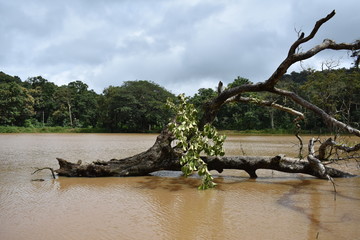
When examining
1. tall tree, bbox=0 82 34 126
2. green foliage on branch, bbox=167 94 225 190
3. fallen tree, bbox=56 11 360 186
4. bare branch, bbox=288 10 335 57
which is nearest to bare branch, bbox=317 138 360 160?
fallen tree, bbox=56 11 360 186

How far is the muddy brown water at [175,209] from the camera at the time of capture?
3855mm

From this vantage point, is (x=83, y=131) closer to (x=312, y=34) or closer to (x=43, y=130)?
(x=43, y=130)

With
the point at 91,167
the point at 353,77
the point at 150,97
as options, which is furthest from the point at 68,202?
the point at 150,97

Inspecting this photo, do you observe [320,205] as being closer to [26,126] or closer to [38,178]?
[38,178]

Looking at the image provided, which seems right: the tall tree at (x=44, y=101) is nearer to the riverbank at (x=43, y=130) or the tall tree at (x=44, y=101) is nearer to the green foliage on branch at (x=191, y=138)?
the riverbank at (x=43, y=130)

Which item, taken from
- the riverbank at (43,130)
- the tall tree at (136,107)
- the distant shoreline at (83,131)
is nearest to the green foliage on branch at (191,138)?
the distant shoreline at (83,131)

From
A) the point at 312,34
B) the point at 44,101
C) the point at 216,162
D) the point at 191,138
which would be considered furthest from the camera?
the point at 44,101

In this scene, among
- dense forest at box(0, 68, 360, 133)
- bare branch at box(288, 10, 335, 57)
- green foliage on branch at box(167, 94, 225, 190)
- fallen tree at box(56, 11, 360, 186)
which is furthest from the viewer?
dense forest at box(0, 68, 360, 133)

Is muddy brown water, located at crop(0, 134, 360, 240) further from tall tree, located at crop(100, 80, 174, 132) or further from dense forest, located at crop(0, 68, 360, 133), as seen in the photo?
tall tree, located at crop(100, 80, 174, 132)

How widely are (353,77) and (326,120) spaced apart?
26117mm

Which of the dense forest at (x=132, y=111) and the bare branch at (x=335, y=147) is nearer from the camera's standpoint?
the bare branch at (x=335, y=147)

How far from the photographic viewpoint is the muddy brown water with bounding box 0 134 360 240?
386 centimetres

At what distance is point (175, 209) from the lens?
4910 millimetres

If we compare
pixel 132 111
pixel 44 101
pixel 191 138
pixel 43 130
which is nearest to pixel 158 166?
pixel 191 138
